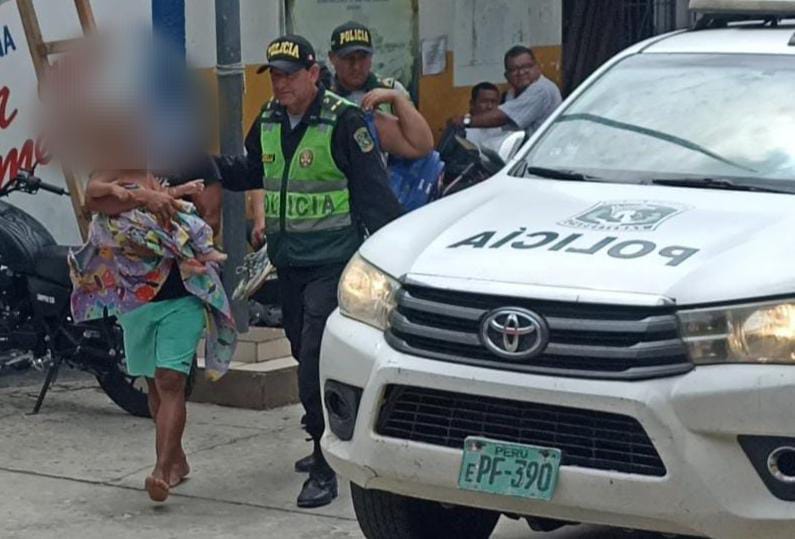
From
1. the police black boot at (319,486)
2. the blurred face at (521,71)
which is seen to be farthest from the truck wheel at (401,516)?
the blurred face at (521,71)

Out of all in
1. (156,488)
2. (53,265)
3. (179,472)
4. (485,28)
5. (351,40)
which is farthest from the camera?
(485,28)

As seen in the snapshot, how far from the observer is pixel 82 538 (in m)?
6.41

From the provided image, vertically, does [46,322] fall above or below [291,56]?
below

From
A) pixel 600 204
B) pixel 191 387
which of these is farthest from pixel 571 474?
pixel 191 387

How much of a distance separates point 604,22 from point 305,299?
7872 mm

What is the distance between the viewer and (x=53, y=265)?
827 cm

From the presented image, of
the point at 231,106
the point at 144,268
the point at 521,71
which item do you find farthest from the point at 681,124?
the point at 521,71

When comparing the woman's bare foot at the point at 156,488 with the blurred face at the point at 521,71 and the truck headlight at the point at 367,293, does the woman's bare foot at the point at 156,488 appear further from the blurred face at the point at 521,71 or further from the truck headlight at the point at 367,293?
the blurred face at the point at 521,71

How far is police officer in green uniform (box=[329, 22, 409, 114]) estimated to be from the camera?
7902mm

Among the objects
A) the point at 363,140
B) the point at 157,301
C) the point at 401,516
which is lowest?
the point at 401,516

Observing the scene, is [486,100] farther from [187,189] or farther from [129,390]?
[187,189]

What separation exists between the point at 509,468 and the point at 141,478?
8.48 ft

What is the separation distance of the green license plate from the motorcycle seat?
11.6 ft

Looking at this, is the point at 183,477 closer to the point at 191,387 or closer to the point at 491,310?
the point at 191,387
